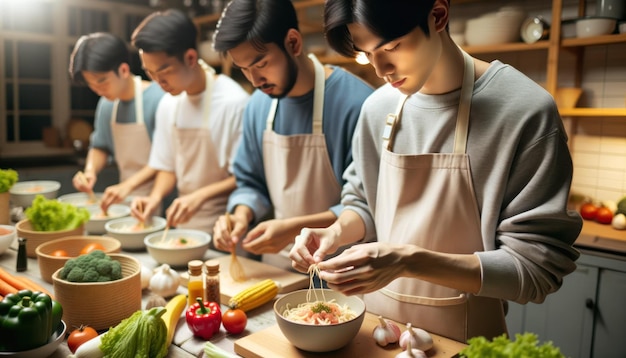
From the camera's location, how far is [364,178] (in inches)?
67.4

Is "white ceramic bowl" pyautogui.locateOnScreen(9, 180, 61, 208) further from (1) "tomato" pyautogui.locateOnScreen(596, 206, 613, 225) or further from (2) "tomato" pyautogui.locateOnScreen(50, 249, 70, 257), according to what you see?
(1) "tomato" pyautogui.locateOnScreen(596, 206, 613, 225)

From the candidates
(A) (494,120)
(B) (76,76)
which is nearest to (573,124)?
(A) (494,120)

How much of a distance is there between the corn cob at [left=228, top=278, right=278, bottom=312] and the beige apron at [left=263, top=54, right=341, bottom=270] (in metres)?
0.46

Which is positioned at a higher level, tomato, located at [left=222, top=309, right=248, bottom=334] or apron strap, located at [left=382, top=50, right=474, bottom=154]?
apron strap, located at [left=382, top=50, right=474, bottom=154]

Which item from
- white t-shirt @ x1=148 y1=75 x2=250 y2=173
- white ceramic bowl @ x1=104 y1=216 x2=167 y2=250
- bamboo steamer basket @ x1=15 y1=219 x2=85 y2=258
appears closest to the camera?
bamboo steamer basket @ x1=15 y1=219 x2=85 y2=258

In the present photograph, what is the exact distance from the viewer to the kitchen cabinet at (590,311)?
287 cm

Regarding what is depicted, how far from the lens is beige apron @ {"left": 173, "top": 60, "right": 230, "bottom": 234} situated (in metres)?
2.83

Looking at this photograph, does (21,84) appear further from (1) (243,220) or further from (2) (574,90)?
(2) (574,90)

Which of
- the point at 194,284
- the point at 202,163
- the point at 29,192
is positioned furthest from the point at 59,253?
the point at 29,192

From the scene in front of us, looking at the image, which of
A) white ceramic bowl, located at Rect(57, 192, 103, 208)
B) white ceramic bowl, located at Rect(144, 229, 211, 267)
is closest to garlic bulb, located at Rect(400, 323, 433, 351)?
white ceramic bowl, located at Rect(144, 229, 211, 267)

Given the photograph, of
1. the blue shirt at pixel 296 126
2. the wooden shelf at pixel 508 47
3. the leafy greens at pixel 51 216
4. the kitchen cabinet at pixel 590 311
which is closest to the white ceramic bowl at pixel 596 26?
the wooden shelf at pixel 508 47

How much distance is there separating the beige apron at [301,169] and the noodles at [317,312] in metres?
0.69

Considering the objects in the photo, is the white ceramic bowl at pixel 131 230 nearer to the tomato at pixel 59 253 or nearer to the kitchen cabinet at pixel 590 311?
the tomato at pixel 59 253

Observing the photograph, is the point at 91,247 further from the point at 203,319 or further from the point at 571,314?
the point at 571,314
